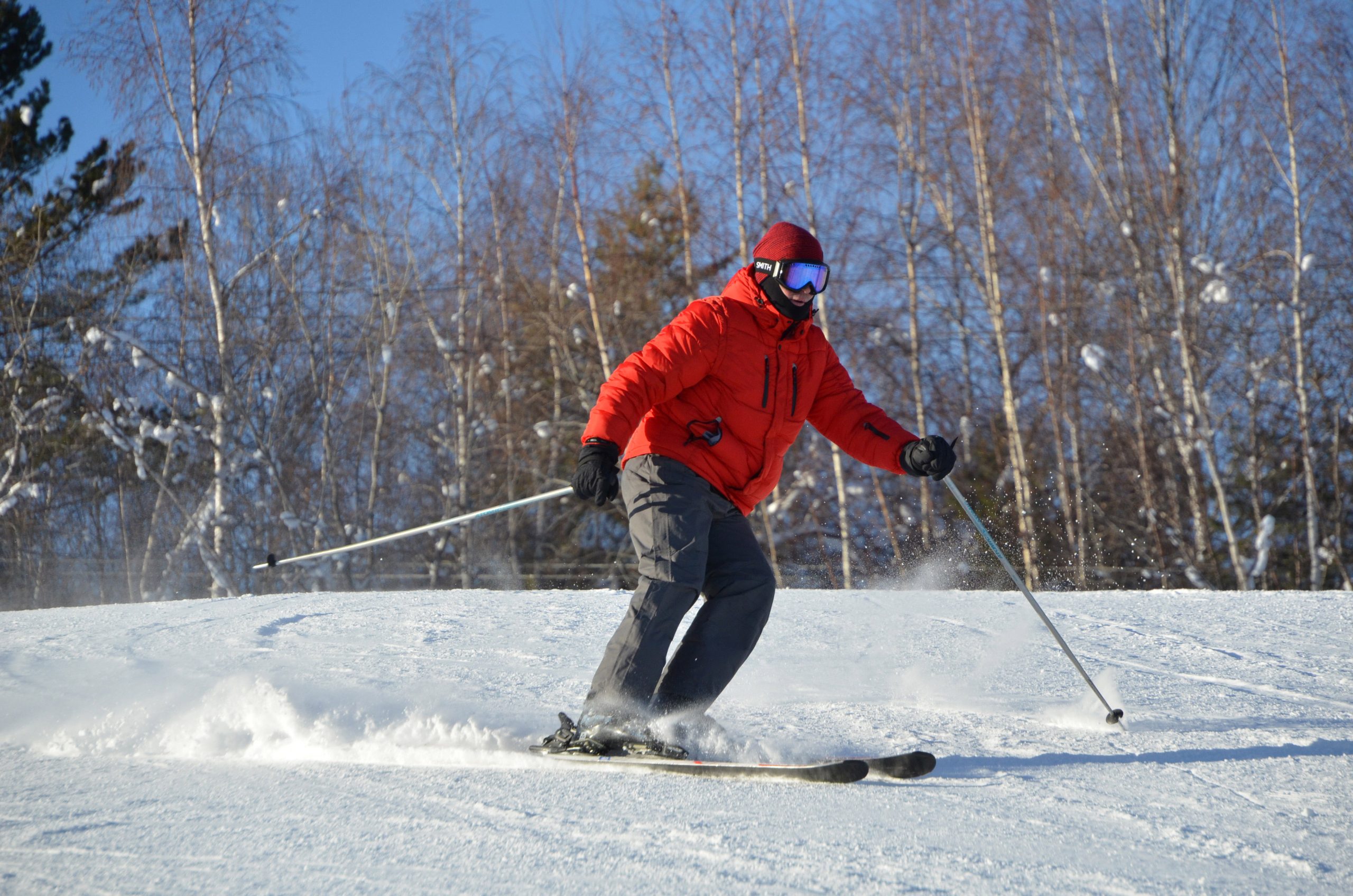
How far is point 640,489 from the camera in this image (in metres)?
2.49

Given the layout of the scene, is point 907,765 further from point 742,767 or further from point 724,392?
point 724,392

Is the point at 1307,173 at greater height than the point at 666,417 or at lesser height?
greater

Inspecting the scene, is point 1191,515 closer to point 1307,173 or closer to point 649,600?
point 1307,173

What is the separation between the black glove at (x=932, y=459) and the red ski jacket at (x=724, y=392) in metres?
0.31

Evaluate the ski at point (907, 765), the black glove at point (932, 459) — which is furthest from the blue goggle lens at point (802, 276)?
the ski at point (907, 765)

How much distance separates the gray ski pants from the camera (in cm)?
234

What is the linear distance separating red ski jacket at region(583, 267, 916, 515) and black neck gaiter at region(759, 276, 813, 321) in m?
0.02

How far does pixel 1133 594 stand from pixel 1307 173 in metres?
6.80

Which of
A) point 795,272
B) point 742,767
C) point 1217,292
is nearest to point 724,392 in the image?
point 795,272

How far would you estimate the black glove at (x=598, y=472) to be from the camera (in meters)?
2.29

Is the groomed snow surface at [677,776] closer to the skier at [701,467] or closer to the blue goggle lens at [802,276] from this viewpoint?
the skier at [701,467]

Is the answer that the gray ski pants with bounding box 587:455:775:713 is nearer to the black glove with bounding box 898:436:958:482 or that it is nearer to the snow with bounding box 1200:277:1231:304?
the black glove with bounding box 898:436:958:482

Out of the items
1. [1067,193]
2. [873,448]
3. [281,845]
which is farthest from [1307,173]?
[281,845]

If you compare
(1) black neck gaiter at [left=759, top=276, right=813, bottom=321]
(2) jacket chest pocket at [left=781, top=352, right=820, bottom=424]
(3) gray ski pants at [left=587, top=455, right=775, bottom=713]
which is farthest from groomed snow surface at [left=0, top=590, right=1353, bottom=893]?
(1) black neck gaiter at [left=759, top=276, right=813, bottom=321]
